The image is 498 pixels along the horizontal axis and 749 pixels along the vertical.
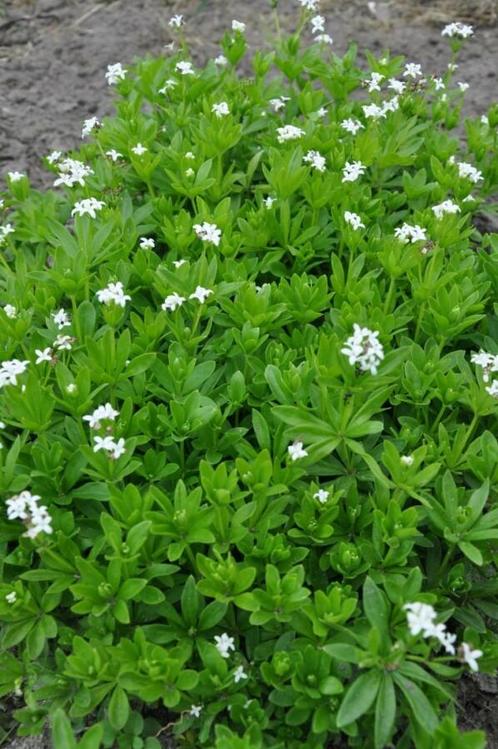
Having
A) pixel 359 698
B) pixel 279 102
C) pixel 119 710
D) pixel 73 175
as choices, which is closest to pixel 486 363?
pixel 359 698

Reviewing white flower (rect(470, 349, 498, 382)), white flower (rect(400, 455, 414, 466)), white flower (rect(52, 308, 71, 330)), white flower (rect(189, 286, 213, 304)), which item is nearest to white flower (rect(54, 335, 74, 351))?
white flower (rect(52, 308, 71, 330))

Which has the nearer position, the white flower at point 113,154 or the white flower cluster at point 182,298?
the white flower cluster at point 182,298

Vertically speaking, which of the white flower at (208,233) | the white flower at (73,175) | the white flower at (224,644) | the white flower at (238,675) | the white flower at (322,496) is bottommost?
the white flower at (238,675)

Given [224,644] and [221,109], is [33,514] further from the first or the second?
[221,109]

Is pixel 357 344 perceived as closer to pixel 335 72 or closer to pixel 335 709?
pixel 335 709

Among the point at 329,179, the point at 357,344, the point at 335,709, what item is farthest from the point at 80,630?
the point at 329,179

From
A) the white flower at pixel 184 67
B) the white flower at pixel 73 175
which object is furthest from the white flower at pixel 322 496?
the white flower at pixel 184 67

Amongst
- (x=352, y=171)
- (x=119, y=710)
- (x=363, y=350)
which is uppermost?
(x=352, y=171)

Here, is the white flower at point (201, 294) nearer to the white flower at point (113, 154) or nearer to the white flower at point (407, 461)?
the white flower at point (407, 461)
